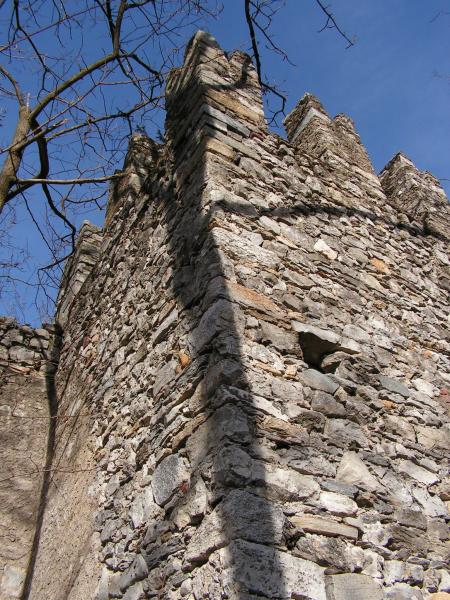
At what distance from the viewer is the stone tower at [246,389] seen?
2111 mm

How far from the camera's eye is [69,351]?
521 centimetres

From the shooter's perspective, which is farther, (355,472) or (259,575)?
(355,472)

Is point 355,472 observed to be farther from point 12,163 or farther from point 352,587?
point 12,163

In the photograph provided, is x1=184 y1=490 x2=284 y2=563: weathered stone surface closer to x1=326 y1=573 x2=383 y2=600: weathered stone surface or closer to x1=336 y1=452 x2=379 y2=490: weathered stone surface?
x1=326 y1=573 x2=383 y2=600: weathered stone surface

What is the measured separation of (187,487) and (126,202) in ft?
10.6

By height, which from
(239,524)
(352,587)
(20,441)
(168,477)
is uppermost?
(20,441)

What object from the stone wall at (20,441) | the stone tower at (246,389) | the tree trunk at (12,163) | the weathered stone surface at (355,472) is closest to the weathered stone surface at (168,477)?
the stone tower at (246,389)

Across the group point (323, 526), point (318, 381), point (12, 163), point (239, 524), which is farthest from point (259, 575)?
point (12, 163)

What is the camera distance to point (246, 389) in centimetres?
233

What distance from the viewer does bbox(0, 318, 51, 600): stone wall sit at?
4.02m

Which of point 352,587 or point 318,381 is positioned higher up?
point 318,381

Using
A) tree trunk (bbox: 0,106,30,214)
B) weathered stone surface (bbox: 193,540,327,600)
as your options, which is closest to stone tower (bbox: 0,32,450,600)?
weathered stone surface (bbox: 193,540,327,600)

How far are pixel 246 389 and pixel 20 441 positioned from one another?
124 inches

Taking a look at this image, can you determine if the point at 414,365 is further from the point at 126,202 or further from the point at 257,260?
the point at 126,202
